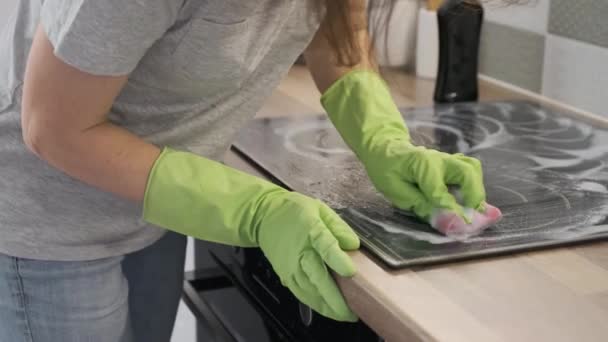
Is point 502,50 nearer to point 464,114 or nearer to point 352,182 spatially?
point 464,114

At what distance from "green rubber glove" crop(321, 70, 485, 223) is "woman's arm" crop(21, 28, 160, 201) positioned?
0.26 meters

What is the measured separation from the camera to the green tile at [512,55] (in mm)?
1402

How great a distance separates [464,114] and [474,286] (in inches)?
24.7

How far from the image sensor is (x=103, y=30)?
0.71 metres

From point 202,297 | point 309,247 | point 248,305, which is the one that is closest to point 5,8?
point 202,297

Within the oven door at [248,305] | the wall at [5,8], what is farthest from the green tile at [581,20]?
the wall at [5,8]

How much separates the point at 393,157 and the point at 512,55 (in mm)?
584

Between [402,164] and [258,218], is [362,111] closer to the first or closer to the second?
[402,164]

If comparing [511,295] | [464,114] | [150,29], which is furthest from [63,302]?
[464,114]

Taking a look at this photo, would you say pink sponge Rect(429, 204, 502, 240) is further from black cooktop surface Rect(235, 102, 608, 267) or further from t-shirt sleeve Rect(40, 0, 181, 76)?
t-shirt sleeve Rect(40, 0, 181, 76)

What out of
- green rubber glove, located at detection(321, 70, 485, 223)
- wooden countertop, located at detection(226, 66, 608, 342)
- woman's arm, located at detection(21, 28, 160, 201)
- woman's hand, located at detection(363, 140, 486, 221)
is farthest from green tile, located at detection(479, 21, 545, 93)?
woman's arm, located at detection(21, 28, 160, 201)

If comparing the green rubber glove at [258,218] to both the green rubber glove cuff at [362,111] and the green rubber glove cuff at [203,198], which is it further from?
the green rubber glove cuff at [362,111]

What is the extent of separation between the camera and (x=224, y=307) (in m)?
1.17

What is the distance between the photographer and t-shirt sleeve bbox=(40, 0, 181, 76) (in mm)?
702
